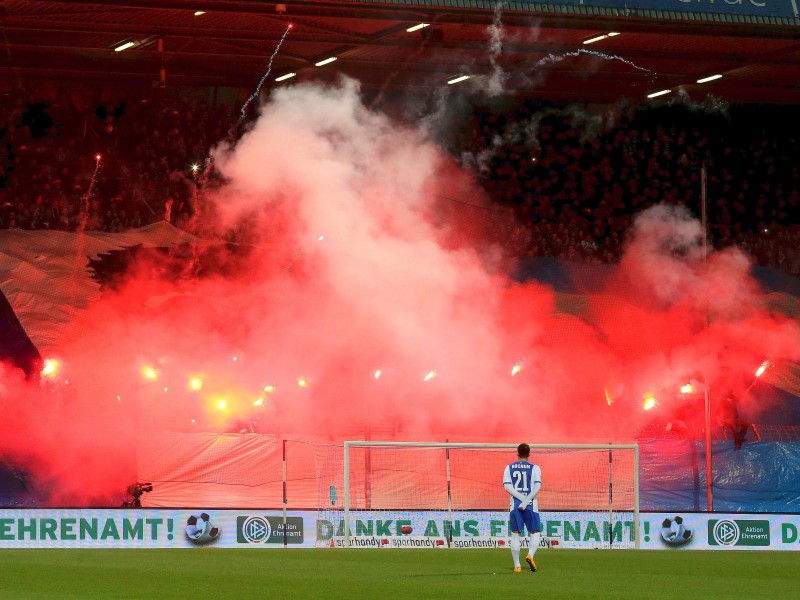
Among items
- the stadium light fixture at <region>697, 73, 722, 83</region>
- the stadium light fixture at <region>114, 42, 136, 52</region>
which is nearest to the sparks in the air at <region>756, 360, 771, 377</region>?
the stadium light fixture at <region>697, 73, 722, 83</region>

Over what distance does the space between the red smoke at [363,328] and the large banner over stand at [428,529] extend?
12.3 ft

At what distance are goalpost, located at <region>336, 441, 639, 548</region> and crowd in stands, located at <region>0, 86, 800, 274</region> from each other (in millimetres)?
8654

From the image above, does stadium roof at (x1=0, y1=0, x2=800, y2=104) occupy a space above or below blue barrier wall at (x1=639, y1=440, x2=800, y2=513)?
above

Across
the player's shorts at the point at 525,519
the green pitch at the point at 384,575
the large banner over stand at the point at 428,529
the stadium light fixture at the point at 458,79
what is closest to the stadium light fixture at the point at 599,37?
the stadium light fixture at the point at 458,79

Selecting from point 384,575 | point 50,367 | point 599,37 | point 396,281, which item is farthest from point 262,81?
point 384,575

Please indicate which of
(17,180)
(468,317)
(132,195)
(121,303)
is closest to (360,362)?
(468,317)

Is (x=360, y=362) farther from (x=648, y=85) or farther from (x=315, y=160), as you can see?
(x=648, y=85)

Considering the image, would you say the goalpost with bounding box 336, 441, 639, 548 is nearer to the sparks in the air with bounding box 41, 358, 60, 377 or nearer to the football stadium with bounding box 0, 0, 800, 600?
the football stadium with bounding box 0, 0, 800, 600

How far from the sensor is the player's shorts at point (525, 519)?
52.1 feet

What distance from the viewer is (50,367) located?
24.8m

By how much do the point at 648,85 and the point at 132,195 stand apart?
13.0 m

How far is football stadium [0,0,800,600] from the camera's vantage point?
2289 centimetres

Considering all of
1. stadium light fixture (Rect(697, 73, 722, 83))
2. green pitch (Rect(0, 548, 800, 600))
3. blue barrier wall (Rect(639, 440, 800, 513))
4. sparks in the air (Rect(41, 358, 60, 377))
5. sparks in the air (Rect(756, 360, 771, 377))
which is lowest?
green pitch (Rect(0, 548, 800, 600))

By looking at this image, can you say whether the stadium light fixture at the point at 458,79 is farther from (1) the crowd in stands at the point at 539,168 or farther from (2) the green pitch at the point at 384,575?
(2) the green pitch at the point at 384,575
